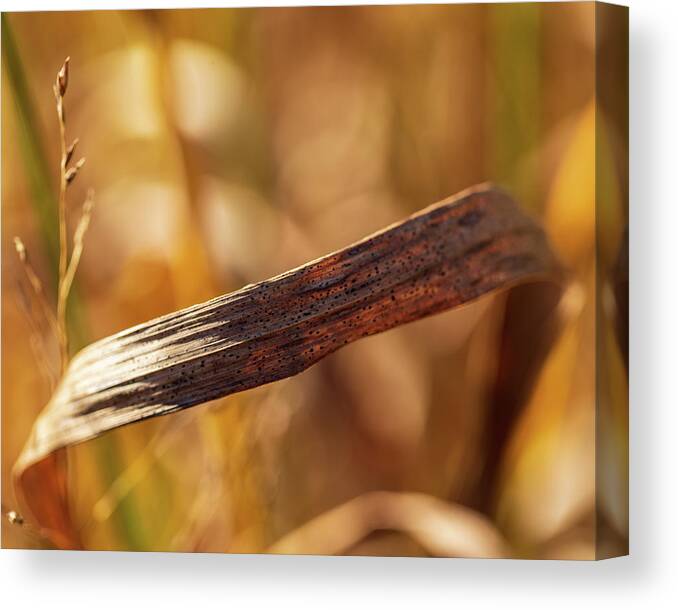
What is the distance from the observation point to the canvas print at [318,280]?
2.45 meters

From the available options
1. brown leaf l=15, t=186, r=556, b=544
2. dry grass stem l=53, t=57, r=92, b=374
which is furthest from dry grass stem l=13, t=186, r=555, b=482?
dry grass stem l=53, t=57, r=92, b=374

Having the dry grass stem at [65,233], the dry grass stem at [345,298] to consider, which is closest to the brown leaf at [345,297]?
→ the dry grass stem at [345,298]

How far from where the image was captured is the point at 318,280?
2.49 meters

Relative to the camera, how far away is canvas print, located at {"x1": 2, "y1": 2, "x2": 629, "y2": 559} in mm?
2451

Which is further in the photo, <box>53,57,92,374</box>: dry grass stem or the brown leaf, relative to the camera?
<box>53,57,92,374</box>: dry grass stem

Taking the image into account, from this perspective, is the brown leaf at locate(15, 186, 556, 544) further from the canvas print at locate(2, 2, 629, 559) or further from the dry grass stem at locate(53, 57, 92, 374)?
the dry grass stem at locate(53, 57, 92, 374)

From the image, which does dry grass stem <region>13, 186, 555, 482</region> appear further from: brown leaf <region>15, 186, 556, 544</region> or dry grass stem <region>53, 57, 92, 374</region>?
dry grass stem <region>53, 57, 92, 374</region>

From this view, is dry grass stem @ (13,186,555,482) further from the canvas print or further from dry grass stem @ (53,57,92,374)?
dry grass stem @ (53,57,92,374)

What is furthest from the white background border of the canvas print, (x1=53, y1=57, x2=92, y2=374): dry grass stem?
(x1=53, y1=57, x2=92, y2=374): dry grass stem

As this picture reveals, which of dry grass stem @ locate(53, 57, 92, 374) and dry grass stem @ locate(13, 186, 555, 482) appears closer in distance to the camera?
dry grass stem @ locate(13, 186, 555, 482)

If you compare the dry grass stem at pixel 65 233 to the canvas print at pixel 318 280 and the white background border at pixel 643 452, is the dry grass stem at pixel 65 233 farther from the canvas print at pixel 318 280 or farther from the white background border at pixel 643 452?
the white background border at pixel 643 452

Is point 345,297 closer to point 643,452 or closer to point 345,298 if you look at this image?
point 345,298

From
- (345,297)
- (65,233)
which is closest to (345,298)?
(345,297)

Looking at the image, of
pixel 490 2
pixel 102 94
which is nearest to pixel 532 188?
pixel 490 2
